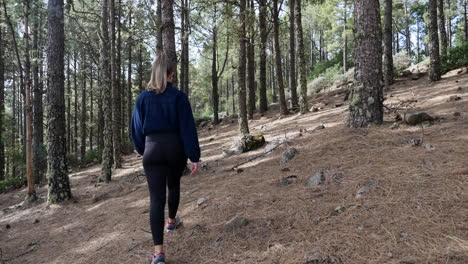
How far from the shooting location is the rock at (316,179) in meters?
4.02

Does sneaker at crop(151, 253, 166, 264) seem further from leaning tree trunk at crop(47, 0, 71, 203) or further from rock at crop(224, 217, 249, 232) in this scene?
Answer: leaning tree trunk at crop(47, 0, 71, 203)

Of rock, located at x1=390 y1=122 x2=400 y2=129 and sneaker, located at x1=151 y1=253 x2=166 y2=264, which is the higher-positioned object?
rock, located at x1=390 y1=122 x2=400 y2=129

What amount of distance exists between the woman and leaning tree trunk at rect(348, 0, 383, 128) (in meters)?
3.91

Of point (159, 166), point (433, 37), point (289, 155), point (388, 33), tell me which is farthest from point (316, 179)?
point (388, 33)

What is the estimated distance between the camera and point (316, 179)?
13.4 ft

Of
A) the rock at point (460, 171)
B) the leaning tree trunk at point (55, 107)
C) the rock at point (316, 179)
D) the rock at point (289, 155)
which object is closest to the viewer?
the rock at point (460, 171)

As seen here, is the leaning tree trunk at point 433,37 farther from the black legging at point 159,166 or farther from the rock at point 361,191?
the black legging at point 159,166

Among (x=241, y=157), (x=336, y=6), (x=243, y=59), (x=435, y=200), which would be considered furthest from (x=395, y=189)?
(x=336, y=6)

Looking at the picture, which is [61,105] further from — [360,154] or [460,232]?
[460,232]

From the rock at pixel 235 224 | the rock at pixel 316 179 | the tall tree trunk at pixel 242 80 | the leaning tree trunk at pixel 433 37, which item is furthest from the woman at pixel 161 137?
the leaning tree trunk at pixel 433 37

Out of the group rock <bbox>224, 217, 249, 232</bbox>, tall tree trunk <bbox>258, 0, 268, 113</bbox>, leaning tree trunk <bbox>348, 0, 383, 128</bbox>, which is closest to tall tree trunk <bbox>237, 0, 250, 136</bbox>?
leaning tree trunk <bbox>348, 0, 383, 128</bbox>

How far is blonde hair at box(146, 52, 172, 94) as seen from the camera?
301 cm

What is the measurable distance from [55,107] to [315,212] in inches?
284

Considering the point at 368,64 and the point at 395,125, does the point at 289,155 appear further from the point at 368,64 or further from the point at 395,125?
the point at 368,64
